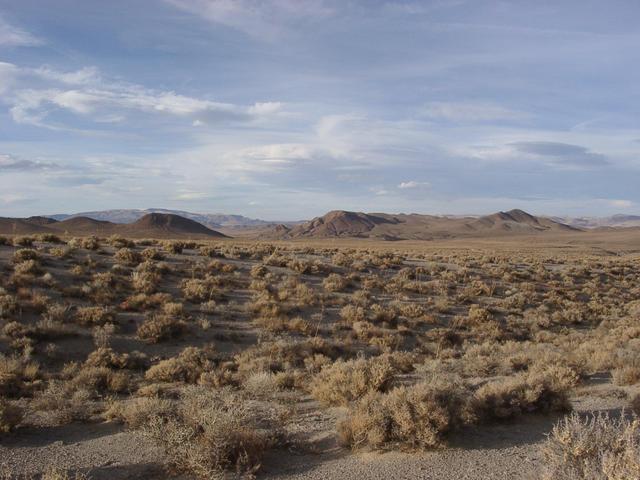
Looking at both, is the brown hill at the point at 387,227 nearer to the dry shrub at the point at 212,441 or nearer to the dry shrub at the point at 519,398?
the dry shrub at the point at 519,398

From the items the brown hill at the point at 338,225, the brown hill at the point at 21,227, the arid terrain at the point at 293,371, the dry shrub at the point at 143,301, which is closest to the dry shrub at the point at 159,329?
the arid terrain at the point at 293,371

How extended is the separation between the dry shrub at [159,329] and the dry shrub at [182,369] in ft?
5.93

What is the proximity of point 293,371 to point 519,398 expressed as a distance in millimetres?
4976

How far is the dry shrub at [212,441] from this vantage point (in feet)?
18.3

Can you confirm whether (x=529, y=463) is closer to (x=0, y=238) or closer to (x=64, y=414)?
(x=64, y=414)

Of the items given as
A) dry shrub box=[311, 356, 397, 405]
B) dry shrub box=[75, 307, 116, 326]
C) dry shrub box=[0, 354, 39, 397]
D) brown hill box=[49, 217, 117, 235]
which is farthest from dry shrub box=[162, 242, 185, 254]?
brown hill box=[49, 217, 117, 235]

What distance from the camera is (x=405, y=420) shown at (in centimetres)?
643

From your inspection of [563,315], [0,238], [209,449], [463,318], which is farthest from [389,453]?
[0,238]

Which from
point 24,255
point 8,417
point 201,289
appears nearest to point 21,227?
point 24,255

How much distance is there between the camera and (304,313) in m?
17.3

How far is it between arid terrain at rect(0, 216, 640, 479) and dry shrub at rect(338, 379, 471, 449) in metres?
0.02

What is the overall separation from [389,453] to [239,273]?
15419 millimetres

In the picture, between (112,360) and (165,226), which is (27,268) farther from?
(165,226)

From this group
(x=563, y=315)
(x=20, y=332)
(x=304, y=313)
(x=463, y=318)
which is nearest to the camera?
(x=20, y=332)
